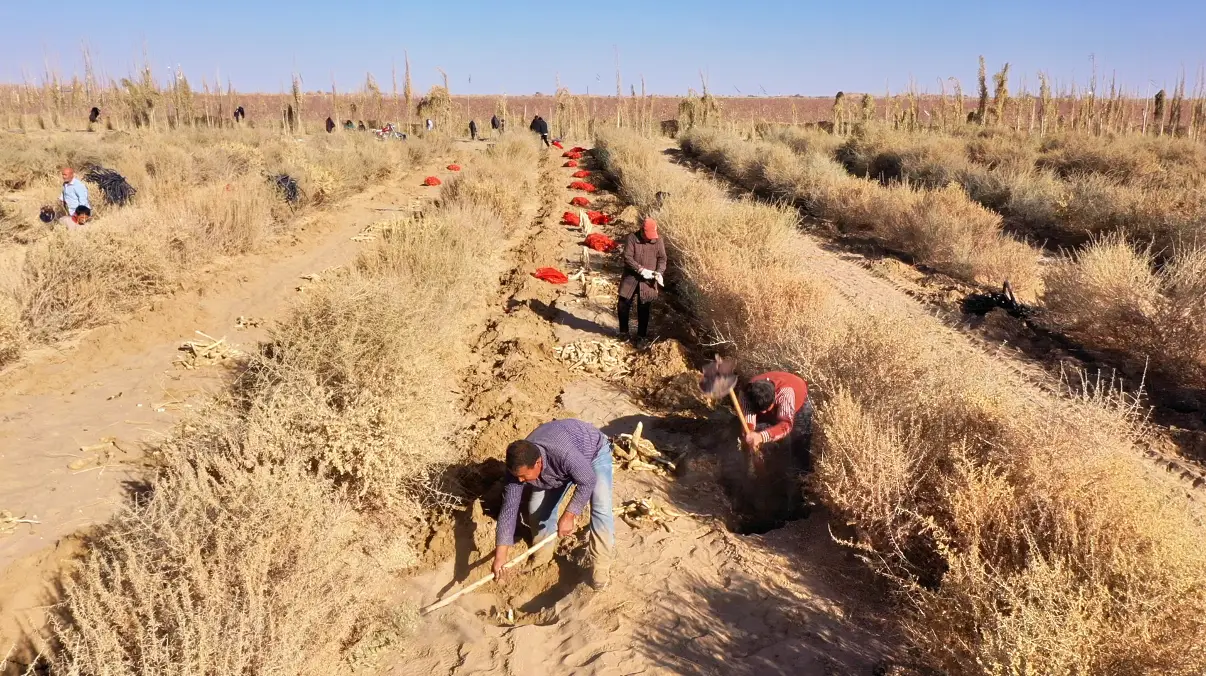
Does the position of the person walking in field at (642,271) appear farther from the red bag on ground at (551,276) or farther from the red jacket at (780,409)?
the red jacket at (780,409)

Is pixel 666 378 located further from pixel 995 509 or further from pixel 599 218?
pixel 599 218

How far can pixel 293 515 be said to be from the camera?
134 inches

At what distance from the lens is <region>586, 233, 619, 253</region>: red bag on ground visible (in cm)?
1152

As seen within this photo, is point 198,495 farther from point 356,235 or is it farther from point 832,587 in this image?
point 356,235

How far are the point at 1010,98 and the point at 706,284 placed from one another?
2875 cm

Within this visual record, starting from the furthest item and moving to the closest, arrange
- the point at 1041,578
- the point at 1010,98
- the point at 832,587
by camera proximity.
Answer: the point at 1010,98 < the point at 832,587 < the point at 1041,578

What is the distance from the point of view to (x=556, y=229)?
1284cm

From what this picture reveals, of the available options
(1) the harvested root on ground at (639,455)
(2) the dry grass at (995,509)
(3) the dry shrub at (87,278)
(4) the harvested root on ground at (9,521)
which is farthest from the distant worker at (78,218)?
(2) the dry grass at (995,509)

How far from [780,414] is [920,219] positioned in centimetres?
848

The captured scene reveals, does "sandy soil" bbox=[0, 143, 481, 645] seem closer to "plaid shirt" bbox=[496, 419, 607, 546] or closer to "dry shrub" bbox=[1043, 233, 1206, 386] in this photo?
"plaid shirt" bbox=[496, 419, 607, 546]

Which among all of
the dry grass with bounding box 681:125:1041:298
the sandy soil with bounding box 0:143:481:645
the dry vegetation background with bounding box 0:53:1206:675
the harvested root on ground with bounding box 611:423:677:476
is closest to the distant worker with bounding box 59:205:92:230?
the dry vegetation background with bounding box 0:53:1206:675

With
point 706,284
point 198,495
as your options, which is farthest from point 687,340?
point 198,495

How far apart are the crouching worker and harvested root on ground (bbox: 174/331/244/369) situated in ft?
13.0

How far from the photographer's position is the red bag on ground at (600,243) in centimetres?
1152
